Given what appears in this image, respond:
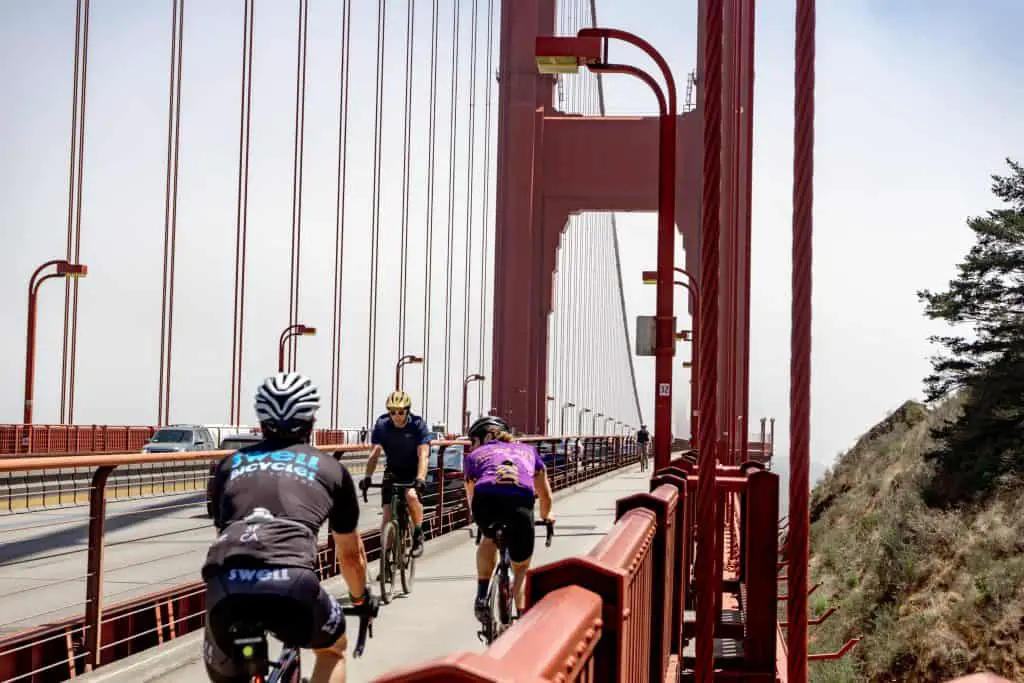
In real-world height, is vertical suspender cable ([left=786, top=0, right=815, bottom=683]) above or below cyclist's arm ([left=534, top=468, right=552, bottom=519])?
above

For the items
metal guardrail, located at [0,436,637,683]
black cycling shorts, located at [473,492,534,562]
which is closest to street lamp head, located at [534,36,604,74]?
metal guardrail, located at [0,436,637,683]

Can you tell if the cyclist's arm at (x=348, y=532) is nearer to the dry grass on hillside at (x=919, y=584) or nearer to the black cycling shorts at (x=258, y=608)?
the black cycling shorts at (x=258, y=608)

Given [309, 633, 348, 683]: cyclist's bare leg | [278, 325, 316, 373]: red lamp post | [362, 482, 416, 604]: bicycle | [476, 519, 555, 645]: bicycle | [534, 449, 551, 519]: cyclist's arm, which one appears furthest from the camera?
[278, 325, 316, 373]: red lamp post

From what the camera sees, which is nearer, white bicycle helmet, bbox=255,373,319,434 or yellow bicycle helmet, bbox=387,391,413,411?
white bicycle helmet, bbox=255,373,319,434

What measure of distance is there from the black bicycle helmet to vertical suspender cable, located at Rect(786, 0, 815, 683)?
301 cm

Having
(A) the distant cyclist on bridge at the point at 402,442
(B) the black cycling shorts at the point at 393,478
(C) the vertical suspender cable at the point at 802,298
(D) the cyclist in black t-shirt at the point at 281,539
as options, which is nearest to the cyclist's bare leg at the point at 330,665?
(D) the cyclist in black t-shirt at the point at 281,539

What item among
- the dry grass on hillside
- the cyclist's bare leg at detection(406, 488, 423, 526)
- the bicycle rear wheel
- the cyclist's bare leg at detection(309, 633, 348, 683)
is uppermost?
the cyclist's bare leg at detection(309, 633, 348, 683)

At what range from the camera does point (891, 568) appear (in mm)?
22297

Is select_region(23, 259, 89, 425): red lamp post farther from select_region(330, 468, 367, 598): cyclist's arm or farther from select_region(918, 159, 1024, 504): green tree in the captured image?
select_region(330, 468, 367, 598): cyclist's arm

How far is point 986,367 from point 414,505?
1957 cm

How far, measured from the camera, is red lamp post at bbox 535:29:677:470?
43.4 feet

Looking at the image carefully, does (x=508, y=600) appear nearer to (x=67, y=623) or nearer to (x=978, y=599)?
(x=67, y=623)

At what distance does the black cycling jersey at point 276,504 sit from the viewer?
3.69 metres

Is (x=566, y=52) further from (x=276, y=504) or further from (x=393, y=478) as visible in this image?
(x=276, y=504)
